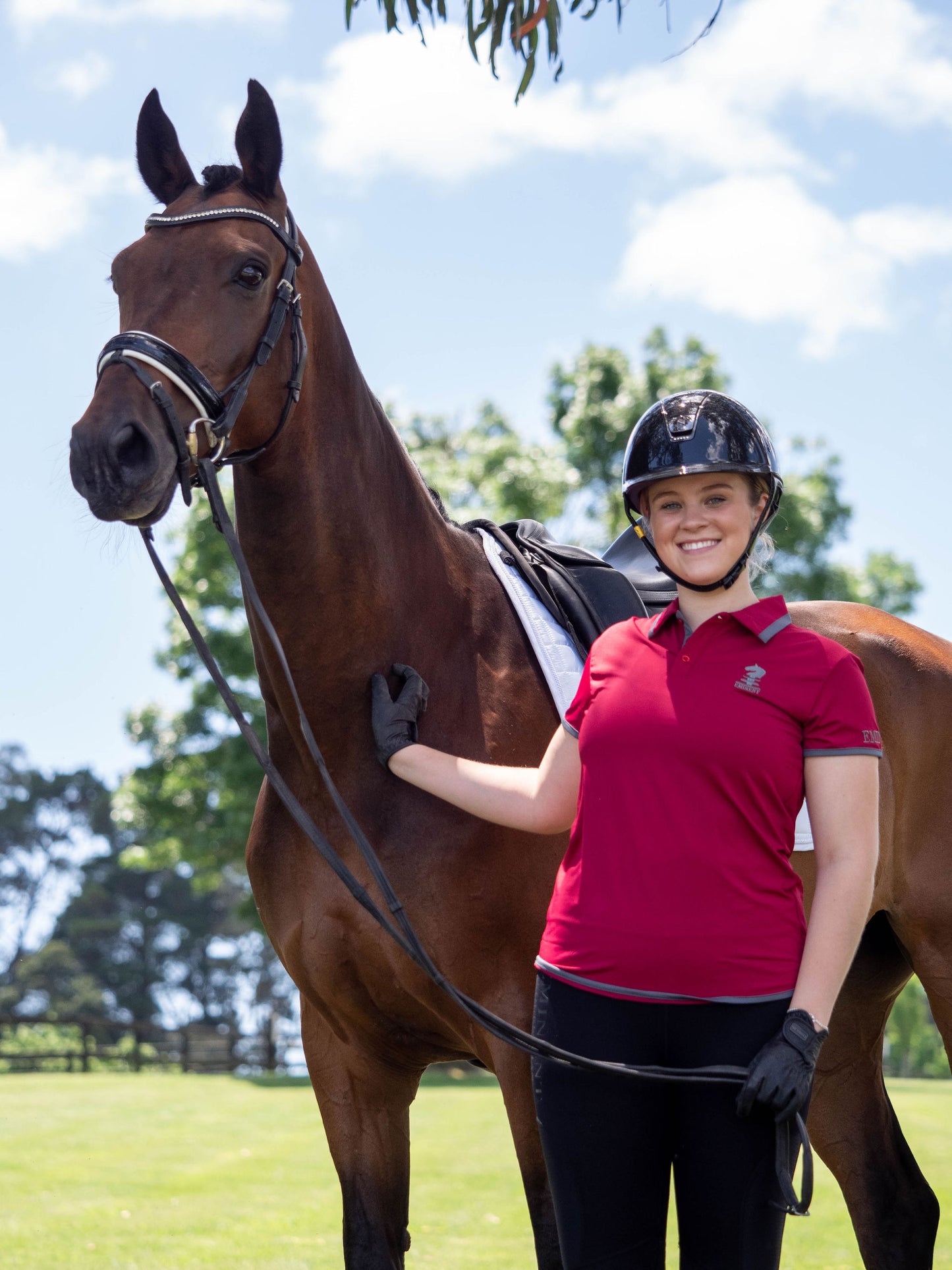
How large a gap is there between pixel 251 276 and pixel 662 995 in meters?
1.77

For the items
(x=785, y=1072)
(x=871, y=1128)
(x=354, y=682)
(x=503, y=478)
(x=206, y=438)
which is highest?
(x=503, y=478)

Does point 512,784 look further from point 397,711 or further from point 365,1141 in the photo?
point 365,1141

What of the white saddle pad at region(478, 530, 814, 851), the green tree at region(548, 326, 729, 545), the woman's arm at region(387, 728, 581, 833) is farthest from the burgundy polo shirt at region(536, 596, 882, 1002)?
the green tree at region(548, 326, 729, 545)

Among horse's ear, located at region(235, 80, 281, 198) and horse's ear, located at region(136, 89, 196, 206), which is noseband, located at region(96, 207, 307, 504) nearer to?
horse's ear, located at region(235, 80, 281, 198)

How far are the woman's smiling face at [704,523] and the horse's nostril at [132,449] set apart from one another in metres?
1.01

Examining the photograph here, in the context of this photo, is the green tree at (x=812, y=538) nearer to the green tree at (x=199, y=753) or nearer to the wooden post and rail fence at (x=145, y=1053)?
the green tree at (x=199, y=753)

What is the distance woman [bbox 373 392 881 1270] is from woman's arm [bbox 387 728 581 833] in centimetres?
19

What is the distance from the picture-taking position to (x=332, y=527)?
122 inches

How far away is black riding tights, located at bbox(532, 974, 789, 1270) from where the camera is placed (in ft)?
6.56

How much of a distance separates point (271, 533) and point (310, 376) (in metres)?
0.40

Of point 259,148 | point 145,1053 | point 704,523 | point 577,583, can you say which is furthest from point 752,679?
point 145,1053

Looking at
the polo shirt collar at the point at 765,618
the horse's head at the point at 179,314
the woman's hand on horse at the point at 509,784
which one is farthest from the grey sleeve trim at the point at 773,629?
the horse's head at the point at 179,314

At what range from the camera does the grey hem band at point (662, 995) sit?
6.66 feet

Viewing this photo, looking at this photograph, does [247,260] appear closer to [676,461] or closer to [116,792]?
[676,461]
